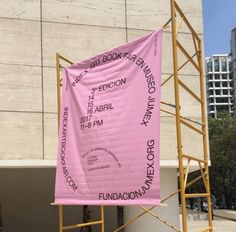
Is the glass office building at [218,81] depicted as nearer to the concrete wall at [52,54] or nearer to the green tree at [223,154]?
the green tree at [223,154]

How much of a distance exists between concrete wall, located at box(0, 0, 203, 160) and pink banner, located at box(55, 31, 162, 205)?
397cm

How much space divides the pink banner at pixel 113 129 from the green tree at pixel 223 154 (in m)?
43.9

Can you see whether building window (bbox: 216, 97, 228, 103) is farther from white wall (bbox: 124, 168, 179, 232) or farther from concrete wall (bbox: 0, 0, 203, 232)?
concrete wall (bbox: 0, 0, 203, 232)

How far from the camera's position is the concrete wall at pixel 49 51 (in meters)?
12.7

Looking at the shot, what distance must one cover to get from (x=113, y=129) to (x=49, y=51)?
19.7 ft

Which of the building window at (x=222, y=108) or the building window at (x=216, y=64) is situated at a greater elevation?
the building window at (x=216, y=64)

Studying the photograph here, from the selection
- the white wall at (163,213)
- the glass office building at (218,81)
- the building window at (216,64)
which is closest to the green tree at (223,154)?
the white wall at (163,213)

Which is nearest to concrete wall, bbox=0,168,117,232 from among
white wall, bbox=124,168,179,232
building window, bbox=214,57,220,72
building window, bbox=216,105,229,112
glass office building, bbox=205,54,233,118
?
white wall, bbox=124,168,179,232

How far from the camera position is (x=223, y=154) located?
52.6 meters

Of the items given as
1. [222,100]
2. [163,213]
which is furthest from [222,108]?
[163,213]

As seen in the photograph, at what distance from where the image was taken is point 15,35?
13.0 m

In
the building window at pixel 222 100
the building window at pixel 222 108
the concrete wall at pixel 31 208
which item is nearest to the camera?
the concrete wall at pixel 31 208

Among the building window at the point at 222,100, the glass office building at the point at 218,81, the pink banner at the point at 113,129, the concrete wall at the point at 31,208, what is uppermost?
the glass office building at the point at 218,81

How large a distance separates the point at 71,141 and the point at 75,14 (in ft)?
19.1
